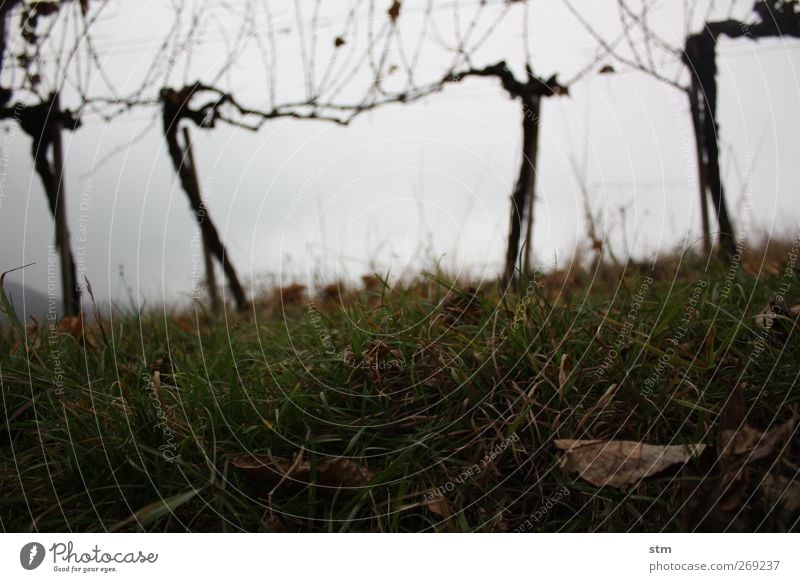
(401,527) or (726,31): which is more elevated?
(726,31)

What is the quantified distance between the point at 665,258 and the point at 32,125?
2897 mm

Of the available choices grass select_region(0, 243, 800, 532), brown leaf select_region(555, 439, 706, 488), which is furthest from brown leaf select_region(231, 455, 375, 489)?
brown leaf select_region(555, 439, 706, 488)

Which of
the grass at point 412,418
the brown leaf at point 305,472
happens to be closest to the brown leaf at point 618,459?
the grass at point 412,418

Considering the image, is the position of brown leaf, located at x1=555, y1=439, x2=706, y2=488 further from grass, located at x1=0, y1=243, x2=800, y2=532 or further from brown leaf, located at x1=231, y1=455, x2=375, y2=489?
brown leaf, located at x1=231, y1=455, x2=375, y2=489

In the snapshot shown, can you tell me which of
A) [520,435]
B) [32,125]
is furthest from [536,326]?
[32,125]

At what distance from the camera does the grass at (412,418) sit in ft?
4.55

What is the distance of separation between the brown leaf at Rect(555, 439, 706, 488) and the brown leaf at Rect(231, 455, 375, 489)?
489 mm

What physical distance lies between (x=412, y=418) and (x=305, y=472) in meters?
0.30

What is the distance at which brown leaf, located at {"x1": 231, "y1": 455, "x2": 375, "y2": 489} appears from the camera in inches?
54.4

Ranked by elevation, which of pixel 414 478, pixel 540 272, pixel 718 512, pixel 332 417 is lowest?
pixel 718 512

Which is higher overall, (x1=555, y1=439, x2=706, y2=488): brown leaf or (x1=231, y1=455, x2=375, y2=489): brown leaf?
(x1=231, y1=455, x2=375, y2=489): brown leaf

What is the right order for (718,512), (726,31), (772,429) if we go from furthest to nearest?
(726,31), (772,429), (718,512)
